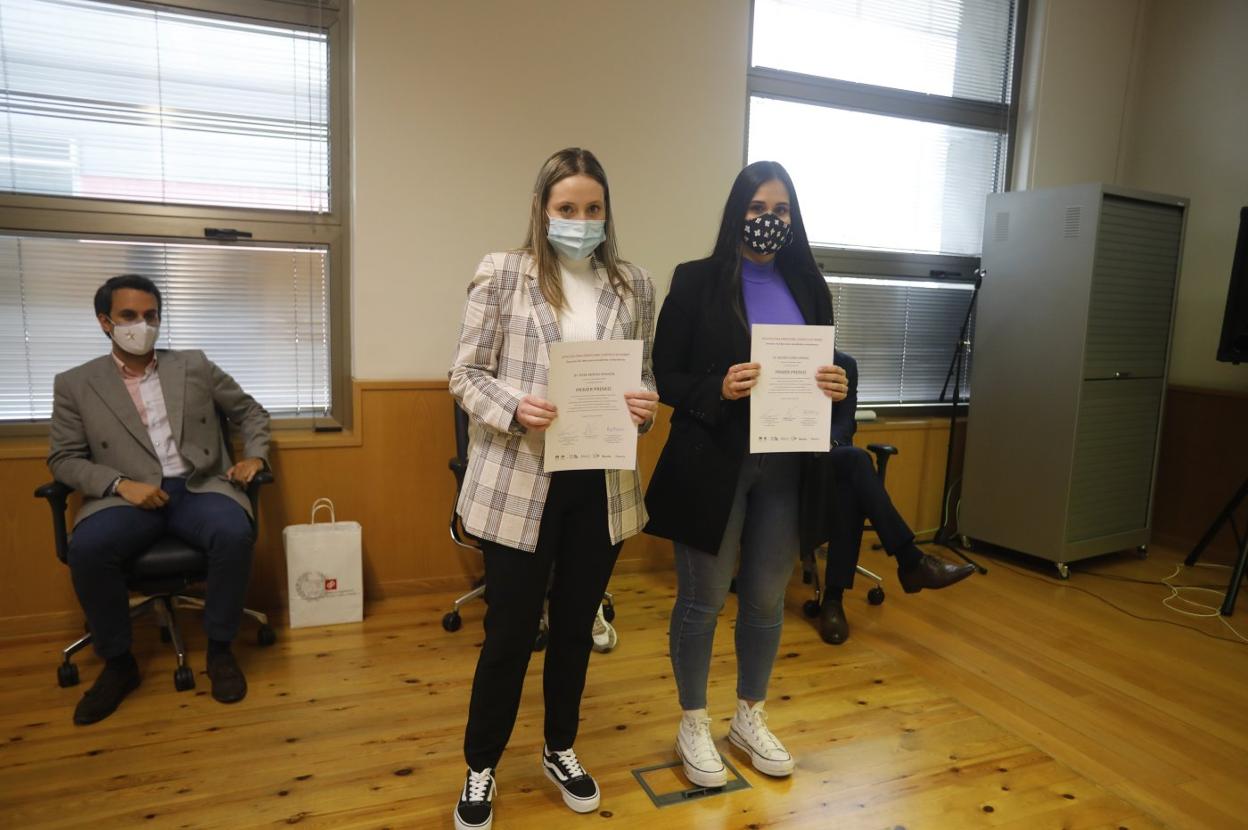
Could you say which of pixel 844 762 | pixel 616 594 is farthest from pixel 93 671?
pixel 844 762

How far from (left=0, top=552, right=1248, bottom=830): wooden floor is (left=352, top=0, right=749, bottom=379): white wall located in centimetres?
129

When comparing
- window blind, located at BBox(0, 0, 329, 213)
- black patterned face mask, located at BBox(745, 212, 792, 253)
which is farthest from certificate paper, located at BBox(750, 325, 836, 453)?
window blind, located at BBox(0, 0, 329, 213)

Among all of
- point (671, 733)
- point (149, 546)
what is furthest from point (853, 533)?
point (149, 546)

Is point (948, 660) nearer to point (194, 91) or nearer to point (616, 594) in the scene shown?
point (616, 594)

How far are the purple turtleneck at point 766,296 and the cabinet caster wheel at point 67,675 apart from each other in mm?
2305

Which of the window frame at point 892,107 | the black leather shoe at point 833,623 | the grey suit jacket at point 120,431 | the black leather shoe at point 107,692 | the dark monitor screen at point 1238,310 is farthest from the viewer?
the window frame at point 892,107

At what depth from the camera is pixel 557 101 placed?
344 centimetres

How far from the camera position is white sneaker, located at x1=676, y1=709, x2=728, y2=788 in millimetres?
2062

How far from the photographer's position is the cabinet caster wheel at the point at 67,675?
254 centimetres

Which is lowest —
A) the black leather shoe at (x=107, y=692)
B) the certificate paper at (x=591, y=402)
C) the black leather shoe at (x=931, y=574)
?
the black leather shoe at (x=107, y=692)

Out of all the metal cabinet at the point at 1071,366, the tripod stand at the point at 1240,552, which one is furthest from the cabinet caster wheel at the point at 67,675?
the tripod stand at the point at 1240,552

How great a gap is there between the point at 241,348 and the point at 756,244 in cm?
227

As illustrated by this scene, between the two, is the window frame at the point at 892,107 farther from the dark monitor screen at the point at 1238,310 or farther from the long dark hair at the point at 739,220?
the long dark hair at the point at 739,220

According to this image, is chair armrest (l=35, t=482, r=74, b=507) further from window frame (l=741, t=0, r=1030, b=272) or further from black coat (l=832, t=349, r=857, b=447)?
window frame (l=741, t=0, r=1030, b=272)
